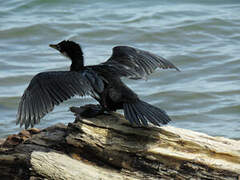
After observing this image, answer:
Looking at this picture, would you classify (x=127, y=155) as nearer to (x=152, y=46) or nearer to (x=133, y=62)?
(x=133, y=62)

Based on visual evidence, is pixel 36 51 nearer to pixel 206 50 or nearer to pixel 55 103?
pixel 206 50

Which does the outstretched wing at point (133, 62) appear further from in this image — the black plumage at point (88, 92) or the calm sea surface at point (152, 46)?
the calm sea surface at point (152, 46)

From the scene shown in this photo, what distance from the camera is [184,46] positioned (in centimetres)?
1177

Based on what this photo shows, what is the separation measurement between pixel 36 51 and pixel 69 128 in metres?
6.69

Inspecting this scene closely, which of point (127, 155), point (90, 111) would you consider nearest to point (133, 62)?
point (90, 111)

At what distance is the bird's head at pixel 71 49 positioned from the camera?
5.75 metres

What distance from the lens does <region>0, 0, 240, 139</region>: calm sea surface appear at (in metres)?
8.73

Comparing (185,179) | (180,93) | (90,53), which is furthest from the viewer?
(90,53)

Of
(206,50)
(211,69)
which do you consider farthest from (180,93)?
(206,50)

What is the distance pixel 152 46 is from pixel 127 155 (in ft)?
23.2

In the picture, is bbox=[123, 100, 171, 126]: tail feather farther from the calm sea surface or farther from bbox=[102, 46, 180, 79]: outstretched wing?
the calm sea surface

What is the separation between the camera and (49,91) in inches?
196

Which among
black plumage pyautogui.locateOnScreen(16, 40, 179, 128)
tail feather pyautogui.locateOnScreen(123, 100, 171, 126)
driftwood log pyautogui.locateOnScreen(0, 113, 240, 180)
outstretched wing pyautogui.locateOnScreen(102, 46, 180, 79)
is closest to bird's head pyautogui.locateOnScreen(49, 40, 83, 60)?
black plumage pyautogui.locateOnScreen(16, 40, 179, 128)

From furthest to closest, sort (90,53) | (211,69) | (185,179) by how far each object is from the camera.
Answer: (90,53) < (211,69) < (185,179)
